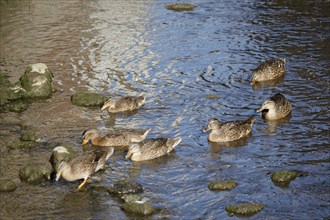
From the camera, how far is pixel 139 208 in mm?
11797

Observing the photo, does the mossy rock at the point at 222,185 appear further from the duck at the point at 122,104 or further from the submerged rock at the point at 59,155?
the duck at the point at 122,104

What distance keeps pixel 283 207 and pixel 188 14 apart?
15.3 m

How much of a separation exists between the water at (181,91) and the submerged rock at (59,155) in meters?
0.49

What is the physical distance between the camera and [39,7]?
91.5 feet

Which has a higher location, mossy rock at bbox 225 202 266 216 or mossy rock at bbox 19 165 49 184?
mossy rock at bbox 19 165 49 184

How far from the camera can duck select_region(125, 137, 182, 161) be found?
1409cm

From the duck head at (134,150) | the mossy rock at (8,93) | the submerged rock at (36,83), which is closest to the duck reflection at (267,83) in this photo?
the submerged rock at (36,83)

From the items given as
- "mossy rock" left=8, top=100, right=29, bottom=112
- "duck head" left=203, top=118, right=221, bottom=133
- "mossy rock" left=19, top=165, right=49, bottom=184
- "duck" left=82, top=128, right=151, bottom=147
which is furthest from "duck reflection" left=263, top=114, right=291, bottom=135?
"mossy rock" left=8, top=100, right=29, bottom=112

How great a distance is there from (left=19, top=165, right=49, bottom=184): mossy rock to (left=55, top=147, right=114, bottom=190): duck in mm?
485

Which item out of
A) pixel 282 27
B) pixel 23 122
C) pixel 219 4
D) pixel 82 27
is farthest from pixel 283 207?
pixel 219 4

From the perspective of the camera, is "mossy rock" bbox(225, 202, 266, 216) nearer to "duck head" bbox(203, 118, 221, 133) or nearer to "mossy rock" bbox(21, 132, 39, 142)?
"duck head" bbox(203, 118, 221, 133)

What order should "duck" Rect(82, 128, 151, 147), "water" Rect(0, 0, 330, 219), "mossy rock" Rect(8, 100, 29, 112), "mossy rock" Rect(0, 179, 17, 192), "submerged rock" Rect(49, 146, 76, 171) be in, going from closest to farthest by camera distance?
1. "water" Rect(0, 0, 330, 219)
2. "mossy rock" Rect(0, 179, 17, 192)
3. "submerged rock" Rect(49, 146, 76, 171)
4. "duck" Rect(82, 128, 151, 147)
5. "mossy rock" Rect(8, 100, 29, 112)

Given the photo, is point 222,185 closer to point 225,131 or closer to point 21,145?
point 225,131

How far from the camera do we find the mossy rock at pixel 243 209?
38.4 ft
